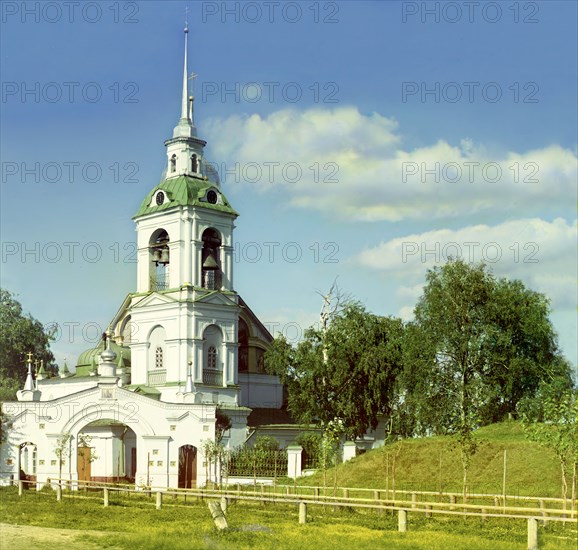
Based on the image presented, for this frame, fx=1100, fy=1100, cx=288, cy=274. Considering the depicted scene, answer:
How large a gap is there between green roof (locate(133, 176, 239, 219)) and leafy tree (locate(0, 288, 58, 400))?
71.6 feet

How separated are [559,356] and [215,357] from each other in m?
18.1

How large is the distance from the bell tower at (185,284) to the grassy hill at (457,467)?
1077 centimetres

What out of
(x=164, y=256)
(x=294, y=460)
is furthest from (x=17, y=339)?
(x=294, y=460)

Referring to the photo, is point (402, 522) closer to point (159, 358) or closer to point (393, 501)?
point (393, 501)

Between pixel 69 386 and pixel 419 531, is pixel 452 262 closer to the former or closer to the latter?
pixel 69 386

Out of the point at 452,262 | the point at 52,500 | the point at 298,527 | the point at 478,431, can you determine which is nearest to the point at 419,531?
the point at 298,527

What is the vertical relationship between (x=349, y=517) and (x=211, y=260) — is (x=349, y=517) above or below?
below

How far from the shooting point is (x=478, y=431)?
51.0 m

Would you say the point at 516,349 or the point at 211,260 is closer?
the point at 516,349

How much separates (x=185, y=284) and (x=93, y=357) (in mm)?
8771

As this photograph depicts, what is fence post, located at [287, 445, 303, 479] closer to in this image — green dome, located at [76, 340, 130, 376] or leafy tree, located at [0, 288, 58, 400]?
green dome, located at [76, 340, 130, 376]

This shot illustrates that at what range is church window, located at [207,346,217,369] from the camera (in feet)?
193

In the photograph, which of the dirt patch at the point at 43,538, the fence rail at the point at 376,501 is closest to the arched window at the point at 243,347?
the fence rail at the point at 376,501

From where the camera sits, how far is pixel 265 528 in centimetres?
2834
